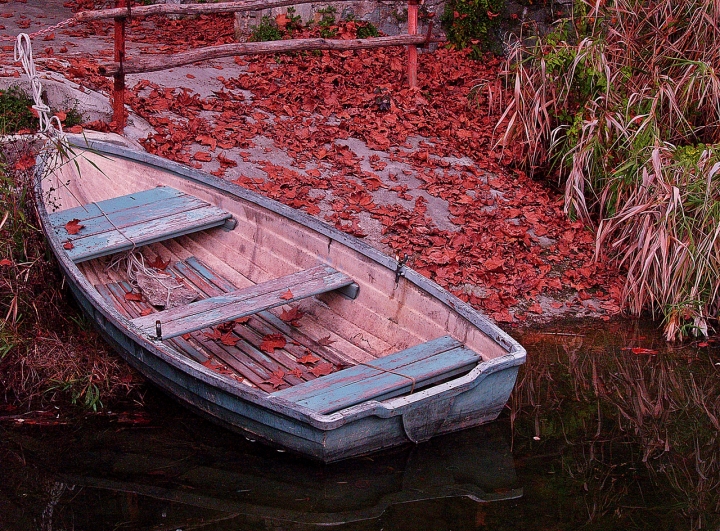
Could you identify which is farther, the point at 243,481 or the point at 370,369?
the point at 370,369

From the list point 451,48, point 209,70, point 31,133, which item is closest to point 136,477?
point 31,133

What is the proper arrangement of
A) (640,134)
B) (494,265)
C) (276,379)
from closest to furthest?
1. (276,379)
2. (494,265)
3. (640,134)

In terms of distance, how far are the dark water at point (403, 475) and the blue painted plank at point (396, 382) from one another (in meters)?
0.33

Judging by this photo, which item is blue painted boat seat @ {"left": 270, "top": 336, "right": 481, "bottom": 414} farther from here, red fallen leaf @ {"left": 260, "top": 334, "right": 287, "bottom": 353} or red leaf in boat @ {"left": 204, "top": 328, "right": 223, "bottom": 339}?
red leaf in boat @ {"left": 204, "top": 328, "right": 223, "bottom": 339}

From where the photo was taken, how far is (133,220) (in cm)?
571

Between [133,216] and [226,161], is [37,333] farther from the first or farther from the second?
[226,161]

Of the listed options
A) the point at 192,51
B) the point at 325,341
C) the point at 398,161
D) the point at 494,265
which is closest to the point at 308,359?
the point at 325,341

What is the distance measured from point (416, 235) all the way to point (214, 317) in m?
2.18

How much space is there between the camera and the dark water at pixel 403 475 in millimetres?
3941

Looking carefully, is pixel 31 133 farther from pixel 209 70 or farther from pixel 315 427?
pixel 315 427

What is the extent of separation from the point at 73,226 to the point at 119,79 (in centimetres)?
181

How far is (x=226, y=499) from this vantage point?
404 cm

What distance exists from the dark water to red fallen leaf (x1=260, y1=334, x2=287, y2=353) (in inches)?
23.8

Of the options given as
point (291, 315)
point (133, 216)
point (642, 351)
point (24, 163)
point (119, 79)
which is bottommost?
point (642, 351)
